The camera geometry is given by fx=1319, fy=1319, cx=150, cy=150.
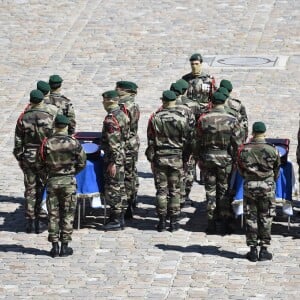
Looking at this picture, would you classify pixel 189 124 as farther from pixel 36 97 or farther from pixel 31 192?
pixel 31 192

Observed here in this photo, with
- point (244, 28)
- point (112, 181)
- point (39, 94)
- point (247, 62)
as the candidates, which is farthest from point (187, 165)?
point (244, 28)

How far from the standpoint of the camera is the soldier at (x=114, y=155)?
1845 centimetres

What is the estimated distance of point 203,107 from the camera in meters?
20.5

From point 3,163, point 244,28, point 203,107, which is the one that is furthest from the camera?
point 244,28

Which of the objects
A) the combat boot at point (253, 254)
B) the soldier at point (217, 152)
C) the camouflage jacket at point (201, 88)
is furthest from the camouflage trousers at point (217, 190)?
the camouflage jacket at point (201, 88)

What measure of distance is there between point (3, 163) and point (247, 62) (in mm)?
7366

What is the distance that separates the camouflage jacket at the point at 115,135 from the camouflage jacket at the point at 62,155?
975 mm

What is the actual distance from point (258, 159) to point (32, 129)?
334cm

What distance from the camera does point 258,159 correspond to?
56.5ft

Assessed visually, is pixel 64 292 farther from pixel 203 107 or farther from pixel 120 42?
pixel 120 42

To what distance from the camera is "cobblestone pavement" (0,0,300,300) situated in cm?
1664

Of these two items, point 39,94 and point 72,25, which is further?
point 72,25

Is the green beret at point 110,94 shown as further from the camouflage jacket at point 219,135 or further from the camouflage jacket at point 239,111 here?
the camouflage jacket at point 239,111

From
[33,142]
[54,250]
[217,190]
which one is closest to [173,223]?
[217,190]
